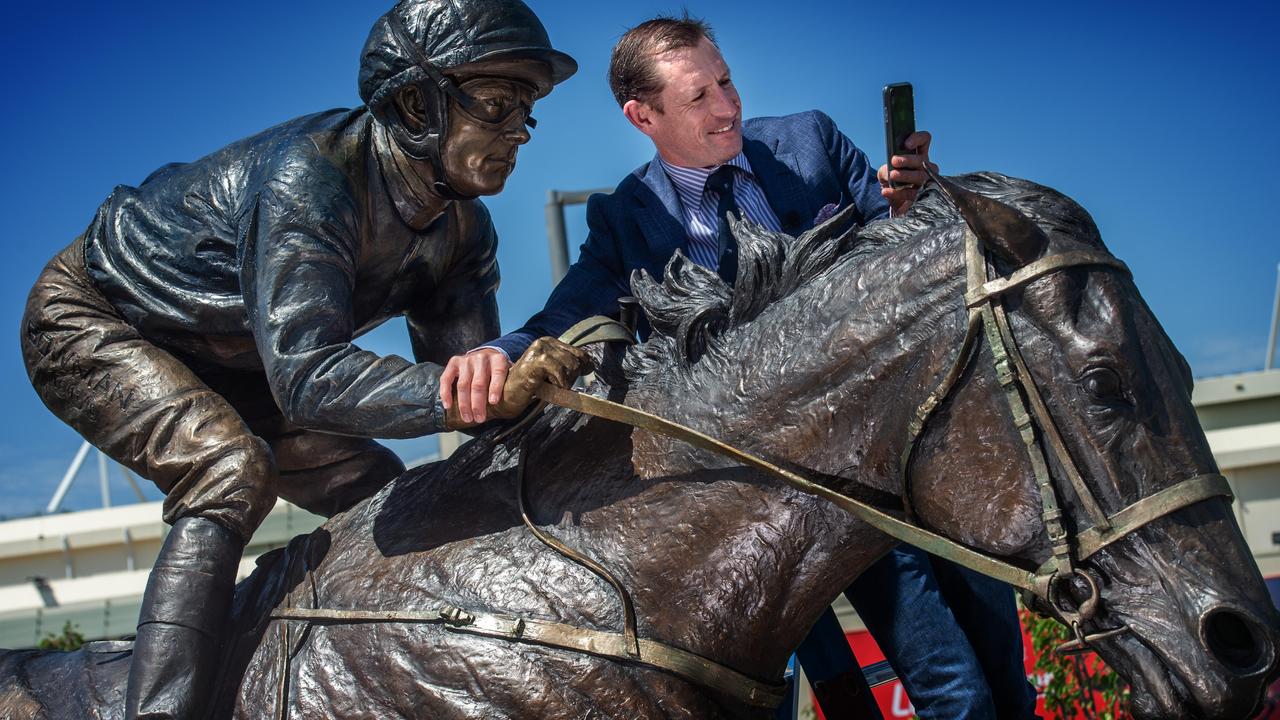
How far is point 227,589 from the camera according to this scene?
9.95ft

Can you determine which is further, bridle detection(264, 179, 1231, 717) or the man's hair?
the man's hair

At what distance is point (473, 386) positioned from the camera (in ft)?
8.61

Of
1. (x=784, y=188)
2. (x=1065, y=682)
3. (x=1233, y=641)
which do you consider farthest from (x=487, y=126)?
(x=1065, y=682)

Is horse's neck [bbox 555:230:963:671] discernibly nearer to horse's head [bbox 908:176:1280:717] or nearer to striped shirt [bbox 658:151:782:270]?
horse's head [bbox 908:176:1280:717]

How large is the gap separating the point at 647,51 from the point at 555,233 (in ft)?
21.3

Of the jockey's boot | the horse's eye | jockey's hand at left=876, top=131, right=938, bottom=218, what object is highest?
jockey's hand at left=876, top=131, right=938, bottom=218

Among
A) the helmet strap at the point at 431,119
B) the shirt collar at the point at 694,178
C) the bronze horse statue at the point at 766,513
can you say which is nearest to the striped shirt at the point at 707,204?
the shirt collar at the point at 694,178

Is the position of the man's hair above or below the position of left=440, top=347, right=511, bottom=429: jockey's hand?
above

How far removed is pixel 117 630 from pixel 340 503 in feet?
41.2

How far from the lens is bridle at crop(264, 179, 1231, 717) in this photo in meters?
2.23

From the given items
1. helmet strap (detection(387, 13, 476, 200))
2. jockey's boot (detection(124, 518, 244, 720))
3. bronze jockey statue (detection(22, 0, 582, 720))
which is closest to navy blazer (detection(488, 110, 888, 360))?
bronze jockey statue (detection(22, 0, 582, 720))

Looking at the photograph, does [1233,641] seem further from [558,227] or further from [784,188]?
[558,227]

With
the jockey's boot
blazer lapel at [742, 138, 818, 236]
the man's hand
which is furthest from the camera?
blazer lapel at [742, 138, 818, 236]

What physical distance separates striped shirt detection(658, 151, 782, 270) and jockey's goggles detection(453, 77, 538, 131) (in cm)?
78
